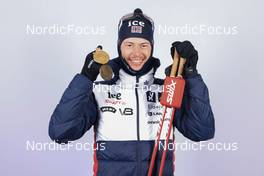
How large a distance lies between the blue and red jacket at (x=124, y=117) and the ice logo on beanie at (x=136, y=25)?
0.41ft

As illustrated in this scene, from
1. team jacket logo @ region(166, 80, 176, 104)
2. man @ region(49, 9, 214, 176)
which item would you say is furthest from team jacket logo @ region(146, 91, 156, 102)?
team jacket logo @ region(166, 80, 176, 104)

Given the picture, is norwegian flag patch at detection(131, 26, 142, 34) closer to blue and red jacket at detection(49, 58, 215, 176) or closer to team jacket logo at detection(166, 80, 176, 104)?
blue and red jacket at detection(49, 58, 215, 176)

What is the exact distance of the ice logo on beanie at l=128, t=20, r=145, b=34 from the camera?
5.93 feet

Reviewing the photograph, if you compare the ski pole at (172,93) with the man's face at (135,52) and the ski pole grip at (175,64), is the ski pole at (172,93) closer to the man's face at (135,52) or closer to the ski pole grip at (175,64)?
the ski pole grip at (175,64)

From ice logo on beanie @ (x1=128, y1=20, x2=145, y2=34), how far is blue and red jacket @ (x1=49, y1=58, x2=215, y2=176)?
124mm

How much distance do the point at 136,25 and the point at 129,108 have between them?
0.91 feet

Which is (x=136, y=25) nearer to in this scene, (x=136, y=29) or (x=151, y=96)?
(x=136, y=29)

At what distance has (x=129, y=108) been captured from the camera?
1.77 m

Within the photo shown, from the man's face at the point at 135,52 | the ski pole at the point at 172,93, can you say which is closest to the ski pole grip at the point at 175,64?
the ski pole at the point at 172,93

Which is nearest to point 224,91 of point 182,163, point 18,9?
point 182,163

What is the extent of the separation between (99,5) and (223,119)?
26.5 inches

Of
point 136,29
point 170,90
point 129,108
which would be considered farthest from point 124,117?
point 136,29

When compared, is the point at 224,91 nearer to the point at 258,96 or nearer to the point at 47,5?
the point at 258,96

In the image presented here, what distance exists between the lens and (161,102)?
5.67ft
